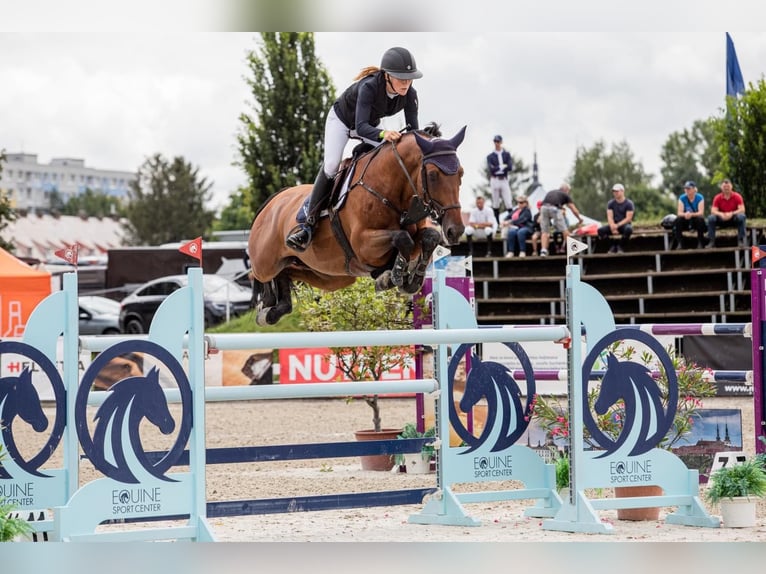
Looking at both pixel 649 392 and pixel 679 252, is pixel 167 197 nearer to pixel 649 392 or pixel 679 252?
pixel 679 252

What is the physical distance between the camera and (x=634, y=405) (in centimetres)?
530

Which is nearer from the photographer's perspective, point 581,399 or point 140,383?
point 140,383

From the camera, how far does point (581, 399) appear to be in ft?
17.1

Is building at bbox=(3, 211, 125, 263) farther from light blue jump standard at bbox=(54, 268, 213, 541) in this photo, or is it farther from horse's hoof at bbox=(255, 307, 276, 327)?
light blue jump standard at bbox=(54, 268, 213, 541)

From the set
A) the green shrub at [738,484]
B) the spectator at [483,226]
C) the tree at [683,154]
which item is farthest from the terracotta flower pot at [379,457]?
the tree at [683,154]

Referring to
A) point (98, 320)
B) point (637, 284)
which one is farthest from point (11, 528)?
point (98, 320)

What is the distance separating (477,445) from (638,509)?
3.22 ft

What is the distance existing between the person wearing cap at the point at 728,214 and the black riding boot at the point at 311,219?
1029cm

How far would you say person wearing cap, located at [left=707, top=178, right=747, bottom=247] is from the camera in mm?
14953

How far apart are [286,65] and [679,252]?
10.2 m

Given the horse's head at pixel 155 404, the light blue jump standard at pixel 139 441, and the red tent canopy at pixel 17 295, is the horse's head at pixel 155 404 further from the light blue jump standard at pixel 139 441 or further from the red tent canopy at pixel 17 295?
the red tent canopy at pixel 17 295

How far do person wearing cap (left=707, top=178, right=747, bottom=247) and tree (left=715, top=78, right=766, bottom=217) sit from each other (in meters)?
4.25

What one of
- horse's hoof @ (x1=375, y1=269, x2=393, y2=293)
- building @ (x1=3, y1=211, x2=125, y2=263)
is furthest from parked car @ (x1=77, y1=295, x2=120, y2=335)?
building @ (x1=3, y1=211, x2=125, y2=263)

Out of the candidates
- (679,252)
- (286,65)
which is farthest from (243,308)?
(679,252)
